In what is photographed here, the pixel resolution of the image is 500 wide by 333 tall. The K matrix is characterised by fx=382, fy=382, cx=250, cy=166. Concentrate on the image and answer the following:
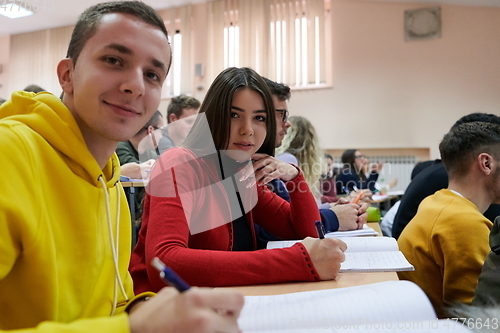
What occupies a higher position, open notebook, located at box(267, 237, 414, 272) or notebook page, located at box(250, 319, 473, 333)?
notebook page, located at box(250, 319, 473, 333)

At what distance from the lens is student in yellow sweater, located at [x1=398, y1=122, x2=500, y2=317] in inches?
46.8

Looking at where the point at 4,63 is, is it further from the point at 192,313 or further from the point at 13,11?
the point at 192,313

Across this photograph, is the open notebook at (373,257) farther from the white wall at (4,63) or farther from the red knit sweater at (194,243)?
the white wall at (4,63)

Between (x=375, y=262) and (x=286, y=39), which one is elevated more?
(x=286, y=39)

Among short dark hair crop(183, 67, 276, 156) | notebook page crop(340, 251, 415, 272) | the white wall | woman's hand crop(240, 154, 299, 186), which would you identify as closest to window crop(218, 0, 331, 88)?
the white wall

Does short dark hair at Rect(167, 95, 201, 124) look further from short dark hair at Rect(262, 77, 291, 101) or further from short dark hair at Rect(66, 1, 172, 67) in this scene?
short dark hair at Rect(66, 1, 172, 67)

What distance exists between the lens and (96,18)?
0.72m

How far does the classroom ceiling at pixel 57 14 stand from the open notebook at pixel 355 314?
5.76 m

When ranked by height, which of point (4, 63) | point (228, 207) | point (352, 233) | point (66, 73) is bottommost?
point (352, 233)

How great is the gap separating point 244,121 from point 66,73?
2.08ft

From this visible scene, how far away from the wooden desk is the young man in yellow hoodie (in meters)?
0.24

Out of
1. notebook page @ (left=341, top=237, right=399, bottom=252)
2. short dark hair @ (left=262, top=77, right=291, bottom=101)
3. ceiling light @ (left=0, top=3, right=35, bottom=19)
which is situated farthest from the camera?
ceiling light @ (left=0, top=3, right=35, bottom=19)

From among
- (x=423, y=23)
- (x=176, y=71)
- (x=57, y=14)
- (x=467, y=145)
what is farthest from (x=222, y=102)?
(x=57, y=14)

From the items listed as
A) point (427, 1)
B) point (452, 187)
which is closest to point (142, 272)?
point (452, 187)
